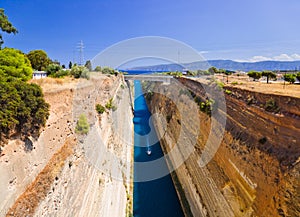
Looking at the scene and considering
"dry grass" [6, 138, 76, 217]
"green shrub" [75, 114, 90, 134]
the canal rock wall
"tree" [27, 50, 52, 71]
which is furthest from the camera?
"tree" [27, 50, 52, 71]

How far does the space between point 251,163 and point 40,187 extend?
26.1 feet

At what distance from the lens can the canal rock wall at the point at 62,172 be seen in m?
5.97

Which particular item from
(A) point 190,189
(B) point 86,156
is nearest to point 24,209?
(B) point 86,156

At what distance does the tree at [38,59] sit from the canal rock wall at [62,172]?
8.69 meters

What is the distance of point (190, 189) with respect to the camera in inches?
595

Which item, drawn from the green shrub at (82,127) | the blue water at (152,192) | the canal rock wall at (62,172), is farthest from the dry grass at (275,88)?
the blue water at (152,192)

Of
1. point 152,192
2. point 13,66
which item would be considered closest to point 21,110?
point 13,66

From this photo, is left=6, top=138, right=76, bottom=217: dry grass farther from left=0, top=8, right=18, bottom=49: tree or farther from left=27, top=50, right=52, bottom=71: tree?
left=27, top=50, right=52, bottom=71: tree

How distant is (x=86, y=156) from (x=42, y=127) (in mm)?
3028

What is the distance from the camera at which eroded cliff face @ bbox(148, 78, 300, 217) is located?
24.8 ft

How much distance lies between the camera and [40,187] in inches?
257

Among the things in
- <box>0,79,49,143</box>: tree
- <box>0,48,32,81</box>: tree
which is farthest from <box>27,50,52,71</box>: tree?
<box>0,79,49,143</box>: tree

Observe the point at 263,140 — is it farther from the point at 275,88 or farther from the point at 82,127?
the point at 82,127

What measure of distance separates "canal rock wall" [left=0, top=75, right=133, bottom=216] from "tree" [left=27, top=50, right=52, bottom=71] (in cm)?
869
